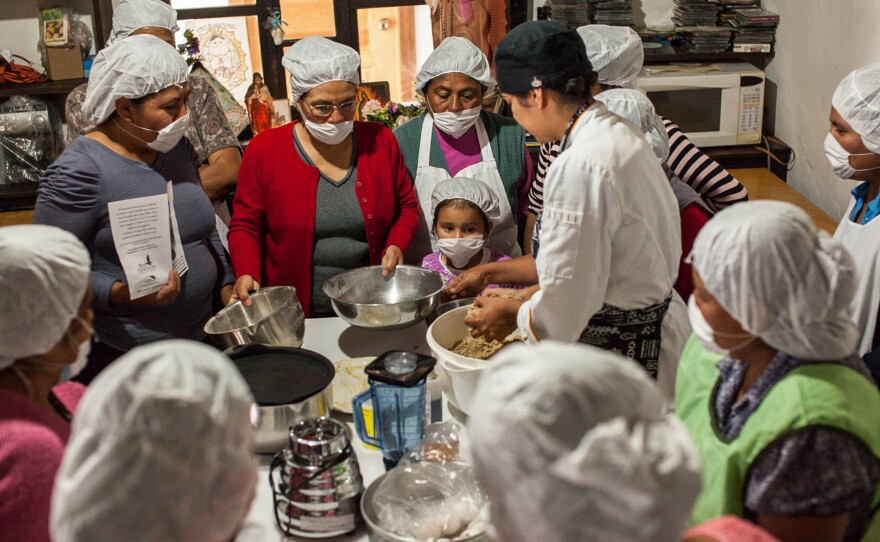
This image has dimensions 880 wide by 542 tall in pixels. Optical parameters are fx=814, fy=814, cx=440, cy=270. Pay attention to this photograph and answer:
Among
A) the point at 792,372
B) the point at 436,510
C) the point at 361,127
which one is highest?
the point at 361,127

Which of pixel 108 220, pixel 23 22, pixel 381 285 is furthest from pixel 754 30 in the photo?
pixel 23 22

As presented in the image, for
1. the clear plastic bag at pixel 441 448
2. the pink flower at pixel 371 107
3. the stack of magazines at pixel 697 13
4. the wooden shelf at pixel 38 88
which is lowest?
the clear plastic bag at pixel 441 448

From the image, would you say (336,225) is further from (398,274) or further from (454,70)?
(454,70)

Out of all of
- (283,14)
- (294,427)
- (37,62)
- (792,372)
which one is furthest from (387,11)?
(792,372)

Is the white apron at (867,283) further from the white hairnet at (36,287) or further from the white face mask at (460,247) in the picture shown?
the white hairnet at (36,287)

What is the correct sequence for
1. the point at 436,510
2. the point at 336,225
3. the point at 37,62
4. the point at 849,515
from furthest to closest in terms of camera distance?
the point at 37,62, the point at 336,225, the point at 436,510, the point at 849,515

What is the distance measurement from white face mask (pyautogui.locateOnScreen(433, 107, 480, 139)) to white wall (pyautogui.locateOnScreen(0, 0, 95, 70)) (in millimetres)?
2526

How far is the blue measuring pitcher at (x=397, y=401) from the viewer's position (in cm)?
168

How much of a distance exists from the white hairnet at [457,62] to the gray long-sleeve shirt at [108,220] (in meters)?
0.91

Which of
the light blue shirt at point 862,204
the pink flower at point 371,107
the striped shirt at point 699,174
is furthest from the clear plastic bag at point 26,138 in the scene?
the light blue shirt at point 862,204

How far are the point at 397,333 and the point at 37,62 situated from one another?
3.18m

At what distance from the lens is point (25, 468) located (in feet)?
4.03

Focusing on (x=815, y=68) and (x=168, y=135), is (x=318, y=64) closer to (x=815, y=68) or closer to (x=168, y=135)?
(x=168, y=135)

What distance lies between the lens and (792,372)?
127 cm
